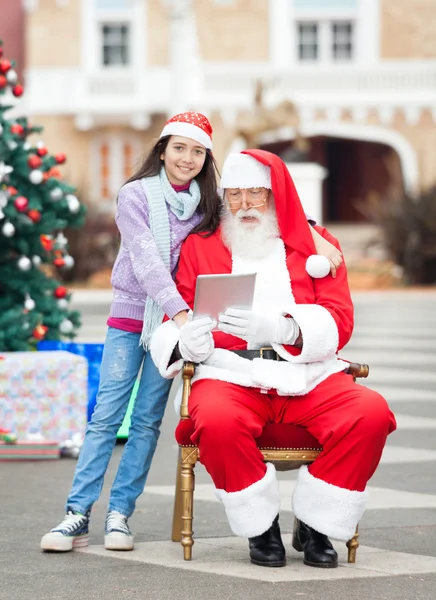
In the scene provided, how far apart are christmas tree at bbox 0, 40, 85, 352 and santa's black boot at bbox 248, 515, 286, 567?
299 centimetres

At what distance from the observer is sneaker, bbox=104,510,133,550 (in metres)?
4.86

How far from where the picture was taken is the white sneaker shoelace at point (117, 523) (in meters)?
4.91

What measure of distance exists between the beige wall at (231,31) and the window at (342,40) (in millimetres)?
1777

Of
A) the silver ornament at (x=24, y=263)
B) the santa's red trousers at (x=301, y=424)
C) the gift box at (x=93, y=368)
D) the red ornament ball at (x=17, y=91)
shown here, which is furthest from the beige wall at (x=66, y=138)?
the santa's red trousers at (x=301, y=424)

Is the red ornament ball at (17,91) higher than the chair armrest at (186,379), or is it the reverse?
the red ornament ball at (17,91)

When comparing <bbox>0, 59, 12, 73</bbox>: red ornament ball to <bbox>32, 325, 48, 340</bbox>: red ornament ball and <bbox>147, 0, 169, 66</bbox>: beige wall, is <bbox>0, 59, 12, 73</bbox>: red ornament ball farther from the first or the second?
<bbox>147, 0, 169, 66</bbox>: beige wall

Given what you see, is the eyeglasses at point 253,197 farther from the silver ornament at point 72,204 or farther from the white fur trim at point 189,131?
the silver ornament at point 72,204

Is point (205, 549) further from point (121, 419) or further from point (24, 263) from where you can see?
point (24, 263)

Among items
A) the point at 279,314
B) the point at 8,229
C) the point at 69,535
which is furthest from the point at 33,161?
the point at 69,535

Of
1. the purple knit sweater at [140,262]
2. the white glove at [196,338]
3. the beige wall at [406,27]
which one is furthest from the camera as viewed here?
the beige wall at [406,27]

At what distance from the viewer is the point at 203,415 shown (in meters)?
4.59

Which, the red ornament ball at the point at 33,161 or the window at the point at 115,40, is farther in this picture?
the window at the point at 115,40

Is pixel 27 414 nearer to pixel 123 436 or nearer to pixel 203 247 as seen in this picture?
pixel 123 436

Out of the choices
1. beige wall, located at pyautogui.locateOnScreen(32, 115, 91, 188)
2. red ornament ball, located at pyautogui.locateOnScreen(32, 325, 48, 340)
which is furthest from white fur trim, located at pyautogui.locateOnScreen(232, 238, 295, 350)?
beige wall, located at pyautogui.locateOnScreen(32, 115, 91, 188)
